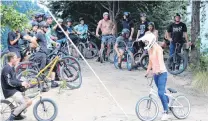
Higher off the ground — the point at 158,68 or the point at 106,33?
the point at 106,33

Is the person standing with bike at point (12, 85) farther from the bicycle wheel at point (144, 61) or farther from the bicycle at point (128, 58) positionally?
the bicycle wheel at point (144, 61)

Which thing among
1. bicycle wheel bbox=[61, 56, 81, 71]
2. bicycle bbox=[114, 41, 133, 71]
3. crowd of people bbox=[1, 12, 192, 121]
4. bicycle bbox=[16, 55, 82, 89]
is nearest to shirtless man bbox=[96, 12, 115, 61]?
crowd of people bbox=[1, 12, 192, 121]

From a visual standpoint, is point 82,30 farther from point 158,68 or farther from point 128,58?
point 158,68

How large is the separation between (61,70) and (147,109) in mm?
2705

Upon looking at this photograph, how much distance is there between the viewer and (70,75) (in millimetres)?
10742

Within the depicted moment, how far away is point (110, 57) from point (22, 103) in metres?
7.72

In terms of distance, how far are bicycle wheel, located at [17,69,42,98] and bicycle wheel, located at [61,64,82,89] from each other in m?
0.83

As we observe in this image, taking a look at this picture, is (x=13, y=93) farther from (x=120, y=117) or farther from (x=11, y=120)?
(x=120, y=117)

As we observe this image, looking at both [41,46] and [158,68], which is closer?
[158,68]

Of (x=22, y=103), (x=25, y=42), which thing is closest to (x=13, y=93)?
(x=22, y=103)

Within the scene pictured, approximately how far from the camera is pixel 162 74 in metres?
8.81

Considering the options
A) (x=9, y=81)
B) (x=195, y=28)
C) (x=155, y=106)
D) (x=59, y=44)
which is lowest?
A: (x=155, y=106)

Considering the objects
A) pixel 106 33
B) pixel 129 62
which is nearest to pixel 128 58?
pixel 129 62

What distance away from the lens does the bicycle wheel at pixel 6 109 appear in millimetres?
8281
